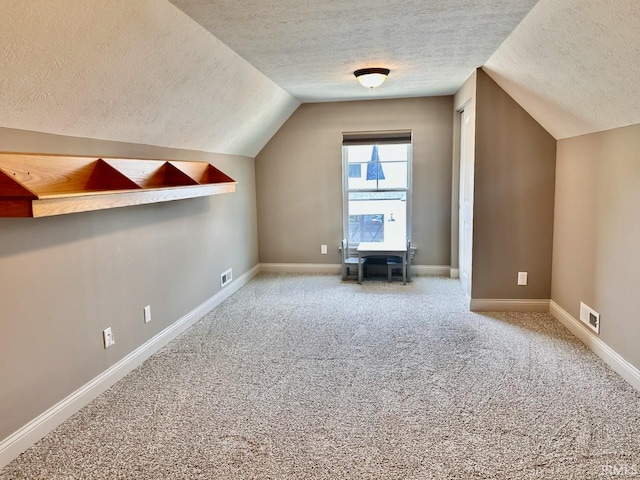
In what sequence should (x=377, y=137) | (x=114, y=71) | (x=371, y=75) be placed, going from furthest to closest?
(x=377, y=137), (x=371, y=75), (x=114, y=71)

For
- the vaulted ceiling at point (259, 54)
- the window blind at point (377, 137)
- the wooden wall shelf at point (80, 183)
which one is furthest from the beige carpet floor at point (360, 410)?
the window blind at point (377, 137)

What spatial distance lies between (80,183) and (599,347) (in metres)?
3.50

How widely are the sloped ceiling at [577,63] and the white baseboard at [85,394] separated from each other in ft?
10.8

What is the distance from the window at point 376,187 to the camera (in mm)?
5438

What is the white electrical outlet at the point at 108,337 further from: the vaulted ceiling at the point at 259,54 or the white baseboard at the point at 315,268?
the white baseboard at the point at 315,268

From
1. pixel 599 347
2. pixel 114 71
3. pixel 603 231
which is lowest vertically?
pixel 599 347

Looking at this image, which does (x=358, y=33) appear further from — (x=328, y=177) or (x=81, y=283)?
(x=328, y=177)

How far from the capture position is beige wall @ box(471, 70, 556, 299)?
3820mm

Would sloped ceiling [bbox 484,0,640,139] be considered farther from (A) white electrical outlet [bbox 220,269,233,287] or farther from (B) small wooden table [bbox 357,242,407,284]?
(A) white electrical outlet [bbox 220,269,233,287]

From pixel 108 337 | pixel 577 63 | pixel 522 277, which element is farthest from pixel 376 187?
pixel 108 337

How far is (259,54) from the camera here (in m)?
3.19

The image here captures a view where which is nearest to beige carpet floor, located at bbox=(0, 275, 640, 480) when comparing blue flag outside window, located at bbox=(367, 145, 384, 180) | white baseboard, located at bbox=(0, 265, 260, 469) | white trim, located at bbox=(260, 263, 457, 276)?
white baseboard, located at bbox=(0, 265, 260, 469)

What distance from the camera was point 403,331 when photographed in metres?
3.60

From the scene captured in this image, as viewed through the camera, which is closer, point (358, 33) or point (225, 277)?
point (358, 33)
